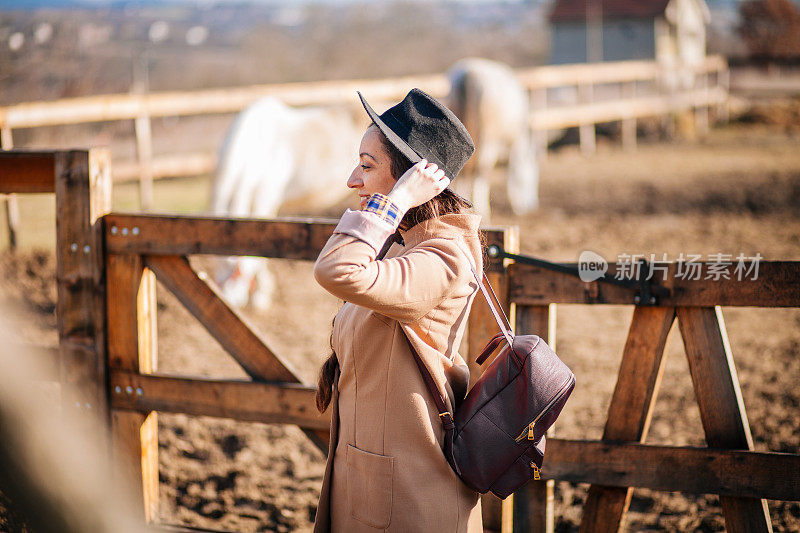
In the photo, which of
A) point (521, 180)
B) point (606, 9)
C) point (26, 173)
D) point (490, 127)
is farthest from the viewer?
point (606, 9)

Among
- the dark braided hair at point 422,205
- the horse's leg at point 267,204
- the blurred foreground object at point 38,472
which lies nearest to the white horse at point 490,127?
the horse's leg at point 267,204

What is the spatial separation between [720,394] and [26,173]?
7.22 feet

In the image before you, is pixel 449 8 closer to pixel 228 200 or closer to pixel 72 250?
pixel 228 200

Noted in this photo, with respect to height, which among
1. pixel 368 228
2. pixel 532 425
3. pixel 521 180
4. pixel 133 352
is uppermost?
pixel 521 180

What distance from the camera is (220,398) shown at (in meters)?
2.33

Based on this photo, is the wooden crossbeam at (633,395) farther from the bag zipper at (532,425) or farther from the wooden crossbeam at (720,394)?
the bag zipper at (532,425)

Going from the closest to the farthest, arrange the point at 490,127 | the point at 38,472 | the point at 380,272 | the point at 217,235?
1. the point at 380,272
2. the point at 38,472
3. the point at 217,235
4. the point at 490,127

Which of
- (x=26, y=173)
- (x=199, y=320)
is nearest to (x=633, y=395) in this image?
(x=199, y=320)

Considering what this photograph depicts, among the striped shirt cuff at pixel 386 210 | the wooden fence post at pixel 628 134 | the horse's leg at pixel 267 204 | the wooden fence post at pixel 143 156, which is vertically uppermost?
the wooden fence post at pixel 628 134

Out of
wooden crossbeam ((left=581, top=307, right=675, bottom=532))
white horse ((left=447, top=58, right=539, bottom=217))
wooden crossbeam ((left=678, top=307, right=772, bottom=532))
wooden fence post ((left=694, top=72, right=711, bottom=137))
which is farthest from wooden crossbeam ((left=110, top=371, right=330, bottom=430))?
wooden fence post ((left=694, top=72, right=711, bottom=137))

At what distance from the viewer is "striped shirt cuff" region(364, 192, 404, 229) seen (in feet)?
4.58

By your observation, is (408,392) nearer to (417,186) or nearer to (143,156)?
(417,186)

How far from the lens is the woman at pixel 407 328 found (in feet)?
4.63

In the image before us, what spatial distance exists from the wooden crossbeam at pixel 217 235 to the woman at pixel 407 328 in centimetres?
65
